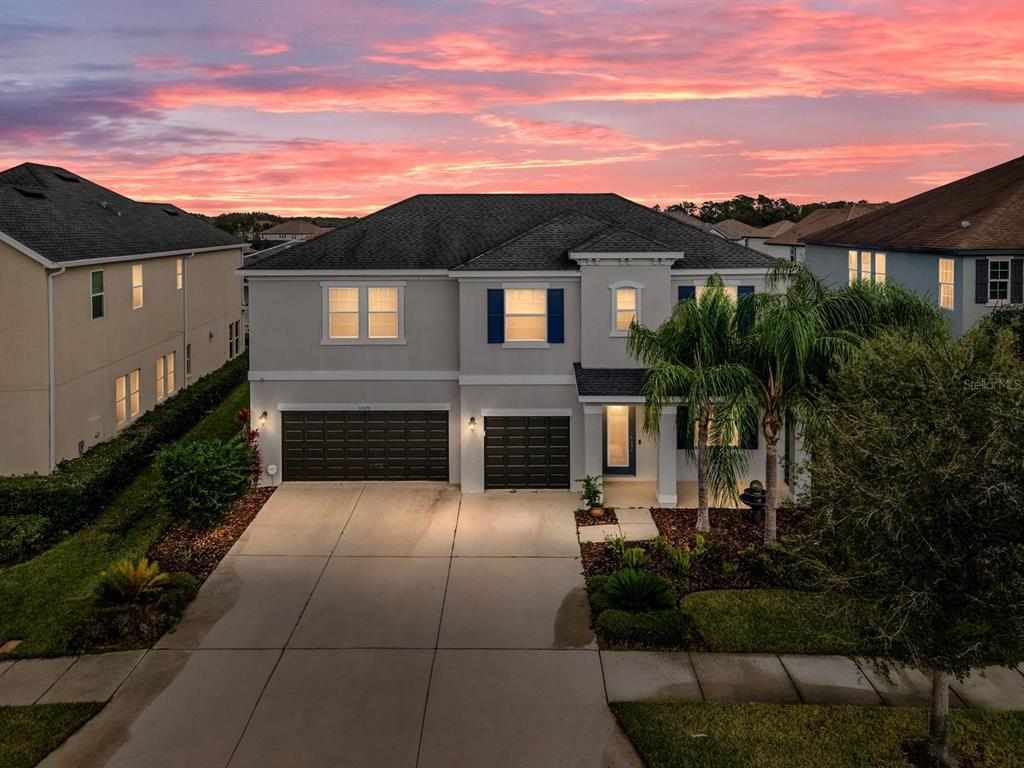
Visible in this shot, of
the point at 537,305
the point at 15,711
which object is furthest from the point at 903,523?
the point at 537,305

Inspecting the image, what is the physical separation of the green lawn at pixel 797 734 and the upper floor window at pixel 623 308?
35.3 ft

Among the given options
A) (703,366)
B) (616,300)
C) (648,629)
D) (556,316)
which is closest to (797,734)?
(648,629)

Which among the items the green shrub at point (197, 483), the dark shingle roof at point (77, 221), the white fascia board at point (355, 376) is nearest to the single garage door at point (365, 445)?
the white fascia board at point (355, 376)

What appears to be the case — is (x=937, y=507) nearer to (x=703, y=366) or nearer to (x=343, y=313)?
(x=703, y=366)

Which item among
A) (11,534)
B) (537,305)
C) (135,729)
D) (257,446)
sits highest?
(537,305)

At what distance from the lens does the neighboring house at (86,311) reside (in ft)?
60.0

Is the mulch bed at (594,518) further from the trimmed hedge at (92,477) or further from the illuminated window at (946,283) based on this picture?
the illuminated window at (946,283)

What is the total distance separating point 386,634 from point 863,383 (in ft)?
27.3

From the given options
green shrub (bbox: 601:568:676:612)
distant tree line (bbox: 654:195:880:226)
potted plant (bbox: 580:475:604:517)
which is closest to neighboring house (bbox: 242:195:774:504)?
potted plant (bbox: 580:475:604:517)

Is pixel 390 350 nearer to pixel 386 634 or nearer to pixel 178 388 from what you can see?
pixel 386 634

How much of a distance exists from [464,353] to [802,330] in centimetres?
913

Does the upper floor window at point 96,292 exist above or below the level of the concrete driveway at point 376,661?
above

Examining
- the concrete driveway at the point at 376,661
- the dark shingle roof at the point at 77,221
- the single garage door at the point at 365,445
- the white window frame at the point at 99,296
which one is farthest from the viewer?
the white window frame at the point at 99,296

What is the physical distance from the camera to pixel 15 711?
32.7 feet
